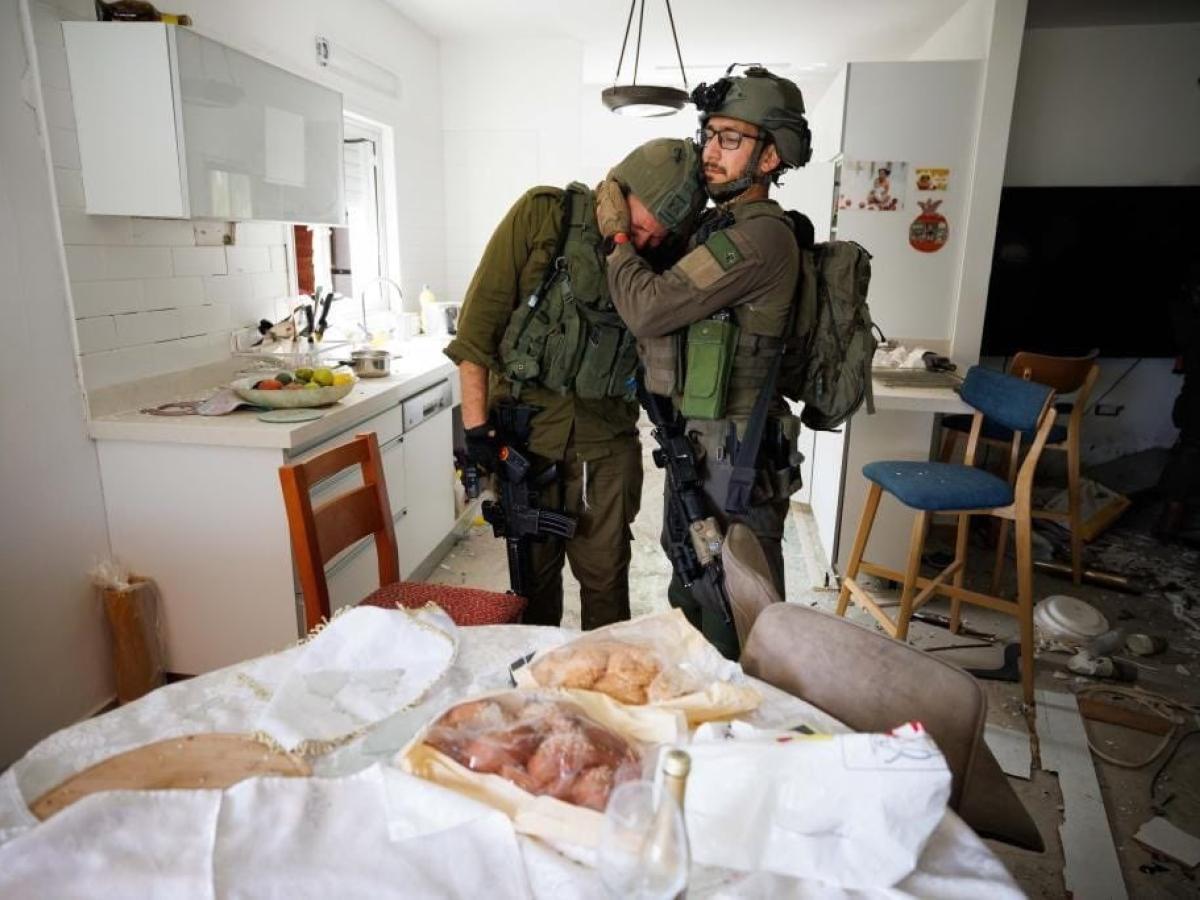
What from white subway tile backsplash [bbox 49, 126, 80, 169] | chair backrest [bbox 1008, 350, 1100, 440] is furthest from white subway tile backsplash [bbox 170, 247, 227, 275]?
chair backrest [bbox 1008, 350, 1100, 440]

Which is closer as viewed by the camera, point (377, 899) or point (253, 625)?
point (377, 899)

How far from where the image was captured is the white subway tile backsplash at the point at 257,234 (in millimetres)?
2773

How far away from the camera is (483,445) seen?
204 centimetres

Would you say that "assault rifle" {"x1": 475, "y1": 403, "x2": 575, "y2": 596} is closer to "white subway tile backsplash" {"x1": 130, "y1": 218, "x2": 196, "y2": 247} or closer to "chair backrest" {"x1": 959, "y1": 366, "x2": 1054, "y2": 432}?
"white subway tile backsplash" {"x1": 130, "y1": 218, "x2": 196, "y2": 247}

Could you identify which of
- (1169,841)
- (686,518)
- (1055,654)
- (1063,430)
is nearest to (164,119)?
(686,518)

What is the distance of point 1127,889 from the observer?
5.97 ft

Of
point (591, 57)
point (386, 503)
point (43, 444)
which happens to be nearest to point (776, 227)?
point (386, 503)

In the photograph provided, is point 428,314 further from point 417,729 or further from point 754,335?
point 417,729

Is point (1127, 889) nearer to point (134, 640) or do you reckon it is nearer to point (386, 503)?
point (386, 503)

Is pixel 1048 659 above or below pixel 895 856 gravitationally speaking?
below

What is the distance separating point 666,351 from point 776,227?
0.39m

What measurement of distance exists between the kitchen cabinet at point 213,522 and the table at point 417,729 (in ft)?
3.61

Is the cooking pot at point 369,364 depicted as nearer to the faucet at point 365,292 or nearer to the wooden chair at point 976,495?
the faucet at point 365,292

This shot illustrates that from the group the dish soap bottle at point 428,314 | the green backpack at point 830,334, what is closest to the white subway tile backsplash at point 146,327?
the dish soap bottle at point 428,314
